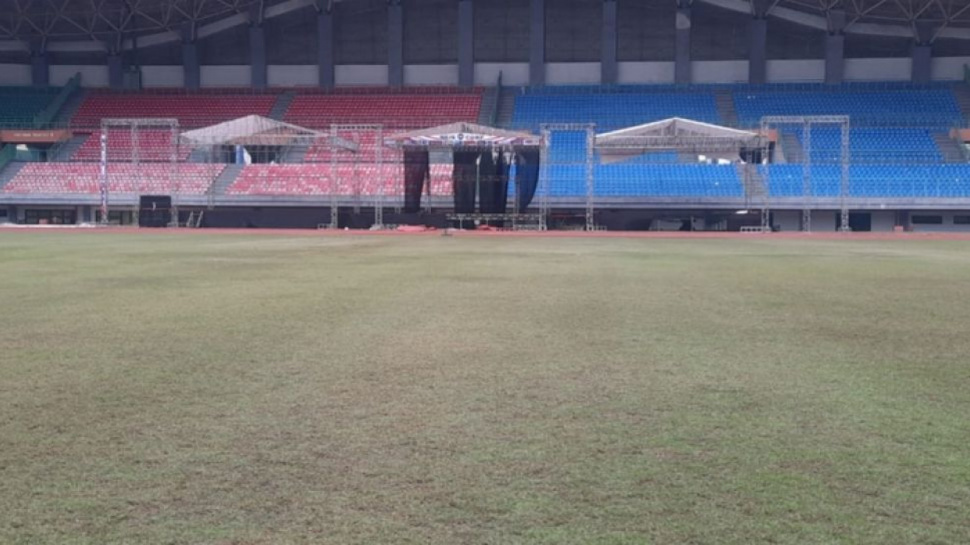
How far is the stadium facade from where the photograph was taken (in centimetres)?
4572

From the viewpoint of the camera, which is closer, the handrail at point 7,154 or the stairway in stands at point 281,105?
the handrail at point 7,154

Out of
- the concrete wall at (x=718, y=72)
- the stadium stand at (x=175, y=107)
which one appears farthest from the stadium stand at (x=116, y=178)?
the concrete wall at (x=718, y=72)

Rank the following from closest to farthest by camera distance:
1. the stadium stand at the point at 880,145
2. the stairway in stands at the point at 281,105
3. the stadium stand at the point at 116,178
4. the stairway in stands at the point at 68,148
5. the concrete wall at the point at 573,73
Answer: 1. the stadium stand at the point at 116,178
2. the stadium stand at the point at 880,145
3. the stairway in stands at the point at 68,148
4. the stairway in stands at the point at 281,105
5. the concrete wall at the point at 573,73

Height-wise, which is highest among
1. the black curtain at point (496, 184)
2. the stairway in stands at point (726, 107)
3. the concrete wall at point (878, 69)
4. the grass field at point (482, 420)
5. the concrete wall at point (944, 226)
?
the concrete wall at point (878, 69)

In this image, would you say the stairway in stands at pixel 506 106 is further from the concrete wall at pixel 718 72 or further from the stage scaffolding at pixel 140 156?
the stage scaffolding at pixel 140 156

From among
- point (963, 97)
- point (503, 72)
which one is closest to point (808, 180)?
point (963, 97)

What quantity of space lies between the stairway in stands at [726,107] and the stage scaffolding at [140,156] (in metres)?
30.1

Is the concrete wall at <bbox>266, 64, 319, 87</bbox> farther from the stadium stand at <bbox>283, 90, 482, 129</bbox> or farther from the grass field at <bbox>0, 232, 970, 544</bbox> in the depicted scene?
the grass field at <bbox>0, 232, 970, 544</bbox>

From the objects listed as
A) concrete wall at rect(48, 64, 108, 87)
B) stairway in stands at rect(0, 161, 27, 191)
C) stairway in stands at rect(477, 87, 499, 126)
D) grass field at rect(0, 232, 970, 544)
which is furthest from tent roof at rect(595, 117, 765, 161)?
concrete wall at rect(48, 64, 108, 87)

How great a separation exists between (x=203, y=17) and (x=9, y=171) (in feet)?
47.4

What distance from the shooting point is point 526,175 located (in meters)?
43.3

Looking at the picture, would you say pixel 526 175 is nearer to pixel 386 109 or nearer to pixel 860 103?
pixel 386 109

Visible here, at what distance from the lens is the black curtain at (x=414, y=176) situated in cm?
4319

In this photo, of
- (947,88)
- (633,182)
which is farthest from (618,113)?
(947,88)
